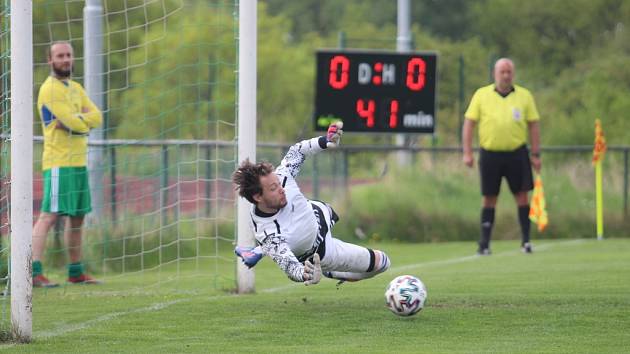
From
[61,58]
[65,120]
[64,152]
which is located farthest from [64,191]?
[61,58]

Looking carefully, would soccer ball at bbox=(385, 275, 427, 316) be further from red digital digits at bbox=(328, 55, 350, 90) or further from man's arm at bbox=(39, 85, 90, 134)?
red digital digits at bbox=(328, 55, 350, 90)

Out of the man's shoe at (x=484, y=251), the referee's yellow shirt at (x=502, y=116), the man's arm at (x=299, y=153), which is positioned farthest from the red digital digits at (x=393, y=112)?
Result: the man's arm at (x=299, y=153)

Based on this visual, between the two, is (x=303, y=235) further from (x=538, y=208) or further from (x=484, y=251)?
(x=538, y=208)

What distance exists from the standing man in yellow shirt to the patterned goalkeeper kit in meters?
3.27

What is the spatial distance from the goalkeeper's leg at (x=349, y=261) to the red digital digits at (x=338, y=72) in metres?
9.40

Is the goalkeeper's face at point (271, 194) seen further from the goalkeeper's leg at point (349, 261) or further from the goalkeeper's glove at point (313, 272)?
the goalkeeper's glove at point (313, 272)

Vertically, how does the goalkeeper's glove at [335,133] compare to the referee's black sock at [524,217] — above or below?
above

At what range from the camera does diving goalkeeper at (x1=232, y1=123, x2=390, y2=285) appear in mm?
8586

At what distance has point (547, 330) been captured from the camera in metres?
8.24

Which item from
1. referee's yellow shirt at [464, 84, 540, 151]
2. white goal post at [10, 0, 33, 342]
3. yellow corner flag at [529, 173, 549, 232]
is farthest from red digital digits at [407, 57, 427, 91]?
white goal post at [10, 0, 33, 342]

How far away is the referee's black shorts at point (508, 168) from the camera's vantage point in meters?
14.1

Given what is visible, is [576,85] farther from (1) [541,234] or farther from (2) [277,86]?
(1) [541,234]

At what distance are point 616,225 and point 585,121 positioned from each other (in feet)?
26.3

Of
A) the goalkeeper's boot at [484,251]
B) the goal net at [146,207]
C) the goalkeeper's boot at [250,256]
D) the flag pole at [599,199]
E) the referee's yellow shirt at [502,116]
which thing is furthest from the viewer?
the flag pole at [599,199]
